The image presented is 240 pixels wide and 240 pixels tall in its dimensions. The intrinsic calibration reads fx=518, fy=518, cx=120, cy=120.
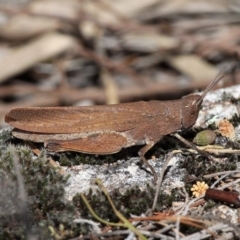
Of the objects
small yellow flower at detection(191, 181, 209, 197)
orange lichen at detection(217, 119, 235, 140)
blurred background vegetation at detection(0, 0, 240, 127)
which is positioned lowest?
small yellow flower at detection(191, 181, 209, 197)

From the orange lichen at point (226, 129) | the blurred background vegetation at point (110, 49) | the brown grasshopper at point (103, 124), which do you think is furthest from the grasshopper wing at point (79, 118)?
the blurred background vegetation at point (110, 49)

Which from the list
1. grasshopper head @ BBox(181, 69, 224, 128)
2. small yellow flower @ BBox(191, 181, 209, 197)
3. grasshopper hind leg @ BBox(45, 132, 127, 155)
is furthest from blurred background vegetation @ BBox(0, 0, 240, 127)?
small yellow flower @ BBox(191, 181, 209, 197)

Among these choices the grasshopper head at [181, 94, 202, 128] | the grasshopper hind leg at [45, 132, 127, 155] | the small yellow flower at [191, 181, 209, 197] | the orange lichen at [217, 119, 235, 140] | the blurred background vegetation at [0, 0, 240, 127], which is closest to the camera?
the small yellow flower at [191, 181, 209, 197]

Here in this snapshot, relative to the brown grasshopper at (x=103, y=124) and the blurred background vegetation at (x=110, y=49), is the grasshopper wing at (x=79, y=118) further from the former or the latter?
the blurred background vegetation at (x=110, y=49)

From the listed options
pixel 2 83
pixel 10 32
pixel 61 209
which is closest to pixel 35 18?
pixel 10 32

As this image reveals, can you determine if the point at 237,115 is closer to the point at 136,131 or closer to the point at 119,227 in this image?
the point at 136,131

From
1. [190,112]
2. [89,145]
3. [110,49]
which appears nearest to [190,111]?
[190,112]

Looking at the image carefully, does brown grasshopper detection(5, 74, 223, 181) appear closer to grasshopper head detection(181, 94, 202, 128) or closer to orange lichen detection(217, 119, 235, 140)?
grasshopper head detection(181, 94, 202, 128)

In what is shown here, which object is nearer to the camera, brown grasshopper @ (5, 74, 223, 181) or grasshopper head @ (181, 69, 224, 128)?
brown grasshopper @ (5, 74, 223, 181)
